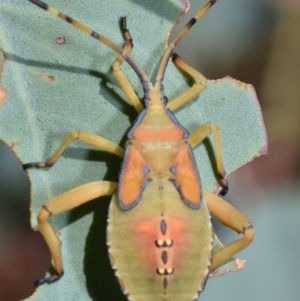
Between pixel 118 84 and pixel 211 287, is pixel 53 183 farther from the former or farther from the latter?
pixel 211 287

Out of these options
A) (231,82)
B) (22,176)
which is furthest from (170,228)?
(22,176)

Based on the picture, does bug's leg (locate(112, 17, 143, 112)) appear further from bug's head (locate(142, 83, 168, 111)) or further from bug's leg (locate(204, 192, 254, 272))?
bug's leg (locate(204, 192, 254, 272))

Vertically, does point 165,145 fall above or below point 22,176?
below

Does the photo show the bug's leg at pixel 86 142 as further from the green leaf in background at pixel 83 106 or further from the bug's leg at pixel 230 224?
the bug's leg at pixel 230 224

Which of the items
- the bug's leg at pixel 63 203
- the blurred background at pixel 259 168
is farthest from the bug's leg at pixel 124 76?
the blurred background at pixel 259 168

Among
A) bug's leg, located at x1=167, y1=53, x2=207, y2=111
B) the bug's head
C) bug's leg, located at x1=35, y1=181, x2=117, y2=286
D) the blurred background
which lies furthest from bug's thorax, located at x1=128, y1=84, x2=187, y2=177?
the blurred background

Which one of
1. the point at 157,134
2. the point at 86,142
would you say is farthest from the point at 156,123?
the point at 86,142

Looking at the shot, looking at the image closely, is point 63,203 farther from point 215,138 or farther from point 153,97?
point 215,138
